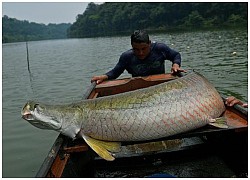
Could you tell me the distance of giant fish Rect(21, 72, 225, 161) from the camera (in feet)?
11.1

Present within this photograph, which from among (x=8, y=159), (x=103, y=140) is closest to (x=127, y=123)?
(x=103, y=140)

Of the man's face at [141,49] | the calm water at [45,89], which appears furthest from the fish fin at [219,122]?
the calm water at [45,89]

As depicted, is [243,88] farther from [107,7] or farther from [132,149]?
[107,7]

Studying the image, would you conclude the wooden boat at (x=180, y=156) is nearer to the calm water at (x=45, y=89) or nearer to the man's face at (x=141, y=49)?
the man's face at (x=141, y=49)

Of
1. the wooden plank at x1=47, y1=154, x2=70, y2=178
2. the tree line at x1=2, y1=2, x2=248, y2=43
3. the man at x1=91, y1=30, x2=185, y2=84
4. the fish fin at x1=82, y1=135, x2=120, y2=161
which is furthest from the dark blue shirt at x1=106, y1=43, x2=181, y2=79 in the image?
the tree line at x1=2, y1=2, x2=248, y2=43

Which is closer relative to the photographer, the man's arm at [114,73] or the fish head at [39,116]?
the fish head at [39,116]

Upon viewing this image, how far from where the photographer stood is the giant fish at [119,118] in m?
3.37

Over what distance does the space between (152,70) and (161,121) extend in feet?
9.07

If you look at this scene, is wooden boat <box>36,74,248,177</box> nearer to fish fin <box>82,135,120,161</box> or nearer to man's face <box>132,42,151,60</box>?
fish fin <box>82,135,120,161</box>

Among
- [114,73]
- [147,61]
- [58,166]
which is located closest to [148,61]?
[147,61]

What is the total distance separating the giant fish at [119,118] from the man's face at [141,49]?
164 centimetres

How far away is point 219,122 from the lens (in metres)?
3.49

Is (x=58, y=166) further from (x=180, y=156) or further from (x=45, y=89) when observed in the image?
(x=45, y=89)

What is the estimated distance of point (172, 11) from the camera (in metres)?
62.1
